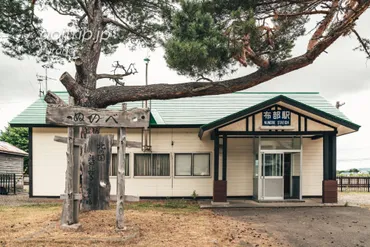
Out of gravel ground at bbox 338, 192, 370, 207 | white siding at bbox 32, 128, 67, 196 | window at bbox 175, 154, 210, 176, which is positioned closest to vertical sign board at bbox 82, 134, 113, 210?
window at bbox 175, 154, 210, 176

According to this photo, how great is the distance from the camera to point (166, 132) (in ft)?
47.0

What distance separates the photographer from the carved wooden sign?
6.94m

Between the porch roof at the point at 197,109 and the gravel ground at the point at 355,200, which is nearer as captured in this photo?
the gravel ground at the point at 355,200

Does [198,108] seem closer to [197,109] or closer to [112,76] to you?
[197,109]

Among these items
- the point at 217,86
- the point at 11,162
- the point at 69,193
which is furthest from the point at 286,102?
the point at 11,162

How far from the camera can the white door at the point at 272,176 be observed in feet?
42.7

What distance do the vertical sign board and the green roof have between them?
260 inches

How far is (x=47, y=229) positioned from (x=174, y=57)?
14.3 ft

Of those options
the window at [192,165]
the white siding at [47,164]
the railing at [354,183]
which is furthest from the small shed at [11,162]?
the railing at [354,183]

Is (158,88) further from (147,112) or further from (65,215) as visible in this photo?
(65,215)

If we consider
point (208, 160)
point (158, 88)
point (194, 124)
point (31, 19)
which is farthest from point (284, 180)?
point (31, 19)

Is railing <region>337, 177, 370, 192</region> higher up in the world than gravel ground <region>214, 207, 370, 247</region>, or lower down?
lower down

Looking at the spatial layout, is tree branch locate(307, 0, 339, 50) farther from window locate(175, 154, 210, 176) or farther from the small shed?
the small shed

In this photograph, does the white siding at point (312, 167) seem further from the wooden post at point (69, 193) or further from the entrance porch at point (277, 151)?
the wooden post at point (69, 193)
